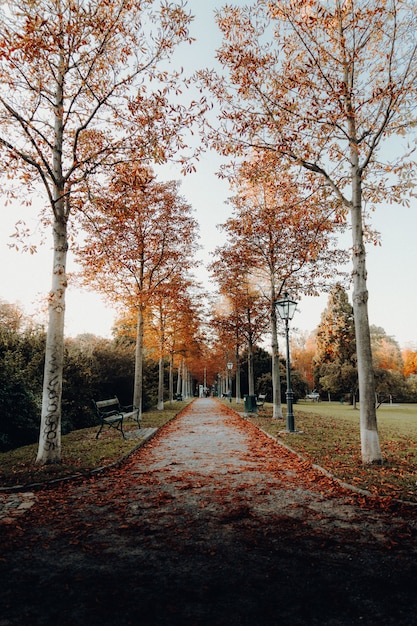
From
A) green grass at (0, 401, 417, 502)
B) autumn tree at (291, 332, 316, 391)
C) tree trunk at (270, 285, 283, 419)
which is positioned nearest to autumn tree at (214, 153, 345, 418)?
tree trunk at (270, 285, 283, 419)

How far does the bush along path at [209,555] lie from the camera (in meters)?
2.43

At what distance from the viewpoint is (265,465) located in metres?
7.23

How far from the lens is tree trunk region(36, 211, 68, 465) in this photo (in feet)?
23.3

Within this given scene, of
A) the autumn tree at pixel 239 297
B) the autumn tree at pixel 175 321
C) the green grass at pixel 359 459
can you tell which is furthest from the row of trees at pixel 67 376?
the green grass at pixel 359 459

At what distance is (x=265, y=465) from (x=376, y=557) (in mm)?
4102

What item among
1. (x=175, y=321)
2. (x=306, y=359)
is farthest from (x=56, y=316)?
(x=306, y=359)

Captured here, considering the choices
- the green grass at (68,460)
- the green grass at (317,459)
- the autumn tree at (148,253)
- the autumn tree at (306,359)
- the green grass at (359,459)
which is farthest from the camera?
the autumn tree at (306,359)

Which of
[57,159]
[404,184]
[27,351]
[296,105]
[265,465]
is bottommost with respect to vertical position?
[265,465]

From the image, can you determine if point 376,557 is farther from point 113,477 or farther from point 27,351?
point 27,351

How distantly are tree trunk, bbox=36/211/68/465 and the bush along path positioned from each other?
1586 mm

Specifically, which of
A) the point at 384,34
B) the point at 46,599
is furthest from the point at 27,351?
the point at 384,34

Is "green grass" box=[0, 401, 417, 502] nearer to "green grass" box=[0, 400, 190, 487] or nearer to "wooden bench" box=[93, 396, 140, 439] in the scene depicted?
"green grass" box=[0, 400, 190, 487]

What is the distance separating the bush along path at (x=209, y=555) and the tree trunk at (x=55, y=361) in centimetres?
159

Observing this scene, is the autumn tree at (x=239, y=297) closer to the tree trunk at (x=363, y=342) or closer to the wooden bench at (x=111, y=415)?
the wooden bench at (x=111, y=415)
